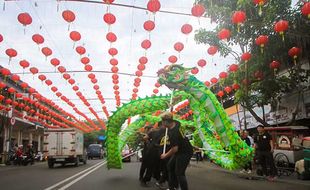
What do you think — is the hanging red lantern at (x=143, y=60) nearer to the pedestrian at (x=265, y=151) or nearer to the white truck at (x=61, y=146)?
the pedestrian at (x=265, y=151)

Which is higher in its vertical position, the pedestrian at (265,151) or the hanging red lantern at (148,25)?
the hanging red lantern at (148,25)

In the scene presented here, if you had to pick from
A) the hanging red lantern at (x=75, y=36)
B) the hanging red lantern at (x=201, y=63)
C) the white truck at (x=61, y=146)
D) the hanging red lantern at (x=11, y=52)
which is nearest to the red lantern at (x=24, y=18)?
the hanging red lantern at (x=75, y=36)

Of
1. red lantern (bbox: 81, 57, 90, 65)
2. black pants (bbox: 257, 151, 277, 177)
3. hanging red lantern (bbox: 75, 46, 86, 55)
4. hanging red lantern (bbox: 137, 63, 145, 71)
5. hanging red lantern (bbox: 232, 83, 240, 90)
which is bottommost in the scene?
black pants (bbox: 257, 151, 277, 177)

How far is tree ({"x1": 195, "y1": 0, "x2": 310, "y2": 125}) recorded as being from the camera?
15727 millimetres

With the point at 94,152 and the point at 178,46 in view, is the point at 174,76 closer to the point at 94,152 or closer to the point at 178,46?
the point at 178,46

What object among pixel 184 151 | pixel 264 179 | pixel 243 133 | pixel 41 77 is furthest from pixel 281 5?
pixel 41 77

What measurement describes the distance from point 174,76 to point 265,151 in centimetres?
401

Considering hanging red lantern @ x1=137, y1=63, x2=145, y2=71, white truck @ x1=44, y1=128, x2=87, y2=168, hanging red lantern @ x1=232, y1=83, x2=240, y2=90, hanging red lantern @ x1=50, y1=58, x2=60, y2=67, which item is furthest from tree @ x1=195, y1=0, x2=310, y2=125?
white truck @ x1=44, y1=128, x2=87, y2=168

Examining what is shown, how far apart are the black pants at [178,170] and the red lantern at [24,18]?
7115 mm

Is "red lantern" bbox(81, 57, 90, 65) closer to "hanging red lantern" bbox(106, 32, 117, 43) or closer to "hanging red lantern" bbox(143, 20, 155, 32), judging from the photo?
"hanging red lantern" bbox(106, 32, 117, 43)

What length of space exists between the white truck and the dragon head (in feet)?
40.9

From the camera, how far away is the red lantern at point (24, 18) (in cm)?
1199

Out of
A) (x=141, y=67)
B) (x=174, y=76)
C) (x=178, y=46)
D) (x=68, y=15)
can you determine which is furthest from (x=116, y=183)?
(x=141, y=67)

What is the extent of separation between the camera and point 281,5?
15.7 meters
